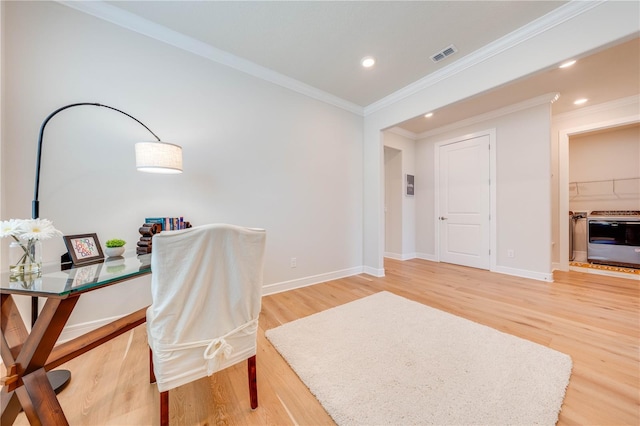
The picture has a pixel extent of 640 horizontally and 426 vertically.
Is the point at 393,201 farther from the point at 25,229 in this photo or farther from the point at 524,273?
the point at 25,229

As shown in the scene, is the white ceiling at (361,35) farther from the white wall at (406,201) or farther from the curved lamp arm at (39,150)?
the white wall at (406,201)

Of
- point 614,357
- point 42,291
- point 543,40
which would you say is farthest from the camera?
point 543,40

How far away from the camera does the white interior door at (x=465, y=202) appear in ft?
12.7

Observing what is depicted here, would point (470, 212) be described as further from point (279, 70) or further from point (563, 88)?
point (279, 70)

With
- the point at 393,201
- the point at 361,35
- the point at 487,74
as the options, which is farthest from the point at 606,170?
the point at 361,35

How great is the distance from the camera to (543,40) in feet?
6.40

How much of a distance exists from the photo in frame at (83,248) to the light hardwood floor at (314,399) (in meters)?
0.65

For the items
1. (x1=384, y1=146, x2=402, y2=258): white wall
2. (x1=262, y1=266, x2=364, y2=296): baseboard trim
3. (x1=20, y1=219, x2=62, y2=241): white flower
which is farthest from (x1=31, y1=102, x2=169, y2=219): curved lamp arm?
(x1=384, y1=146, x2=402, y2=258): white wall

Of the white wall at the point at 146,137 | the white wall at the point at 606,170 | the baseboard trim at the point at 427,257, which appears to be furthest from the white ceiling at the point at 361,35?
the baseboard trim at the point at 427,257

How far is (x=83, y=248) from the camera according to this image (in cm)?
157

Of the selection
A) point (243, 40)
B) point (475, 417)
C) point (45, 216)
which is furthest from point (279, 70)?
point (475, 417)

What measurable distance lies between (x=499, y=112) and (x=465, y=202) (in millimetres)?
1521

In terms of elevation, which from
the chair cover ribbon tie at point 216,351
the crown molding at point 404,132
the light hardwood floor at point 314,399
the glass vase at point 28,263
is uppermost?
the crown molding at point 404,132

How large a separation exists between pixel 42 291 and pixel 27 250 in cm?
46
